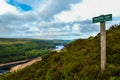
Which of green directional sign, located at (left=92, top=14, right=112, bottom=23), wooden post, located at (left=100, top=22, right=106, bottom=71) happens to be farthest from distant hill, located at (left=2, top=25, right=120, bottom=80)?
green directional sign, located at (left=92, top=14, right=112, bottom=23)

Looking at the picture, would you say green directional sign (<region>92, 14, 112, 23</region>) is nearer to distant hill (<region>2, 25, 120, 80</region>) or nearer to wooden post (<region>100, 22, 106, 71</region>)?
wooden post (<region>100, 22, 106, 71</region>)

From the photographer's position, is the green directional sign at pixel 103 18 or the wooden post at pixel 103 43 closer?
the green directional sign at pixel 103 18

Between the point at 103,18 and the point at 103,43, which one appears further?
the point at 103,43

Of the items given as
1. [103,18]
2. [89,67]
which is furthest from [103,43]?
[89,67]

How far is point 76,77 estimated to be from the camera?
1495 cm

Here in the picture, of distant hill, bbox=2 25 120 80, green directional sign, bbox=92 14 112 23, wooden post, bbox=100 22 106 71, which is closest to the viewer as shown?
green directional sign, bbox=92 14 112 23

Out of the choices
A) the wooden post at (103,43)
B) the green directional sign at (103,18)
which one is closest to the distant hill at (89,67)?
the wooden post at (103,43)

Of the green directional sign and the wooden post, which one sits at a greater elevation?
the green directional sign

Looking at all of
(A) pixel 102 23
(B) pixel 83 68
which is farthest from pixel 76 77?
(A) pixel 102 23

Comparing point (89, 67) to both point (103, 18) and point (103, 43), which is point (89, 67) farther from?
point (103, 18)

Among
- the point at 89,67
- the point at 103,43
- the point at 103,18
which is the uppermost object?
Result: the point at 103,18

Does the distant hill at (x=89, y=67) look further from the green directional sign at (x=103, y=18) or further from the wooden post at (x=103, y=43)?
the green directional sign at (x=103, y=18)

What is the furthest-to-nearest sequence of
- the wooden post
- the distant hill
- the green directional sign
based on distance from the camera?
the wooden post
the distant hill
the green directional sign

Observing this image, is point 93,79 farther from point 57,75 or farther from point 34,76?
point 34,76
